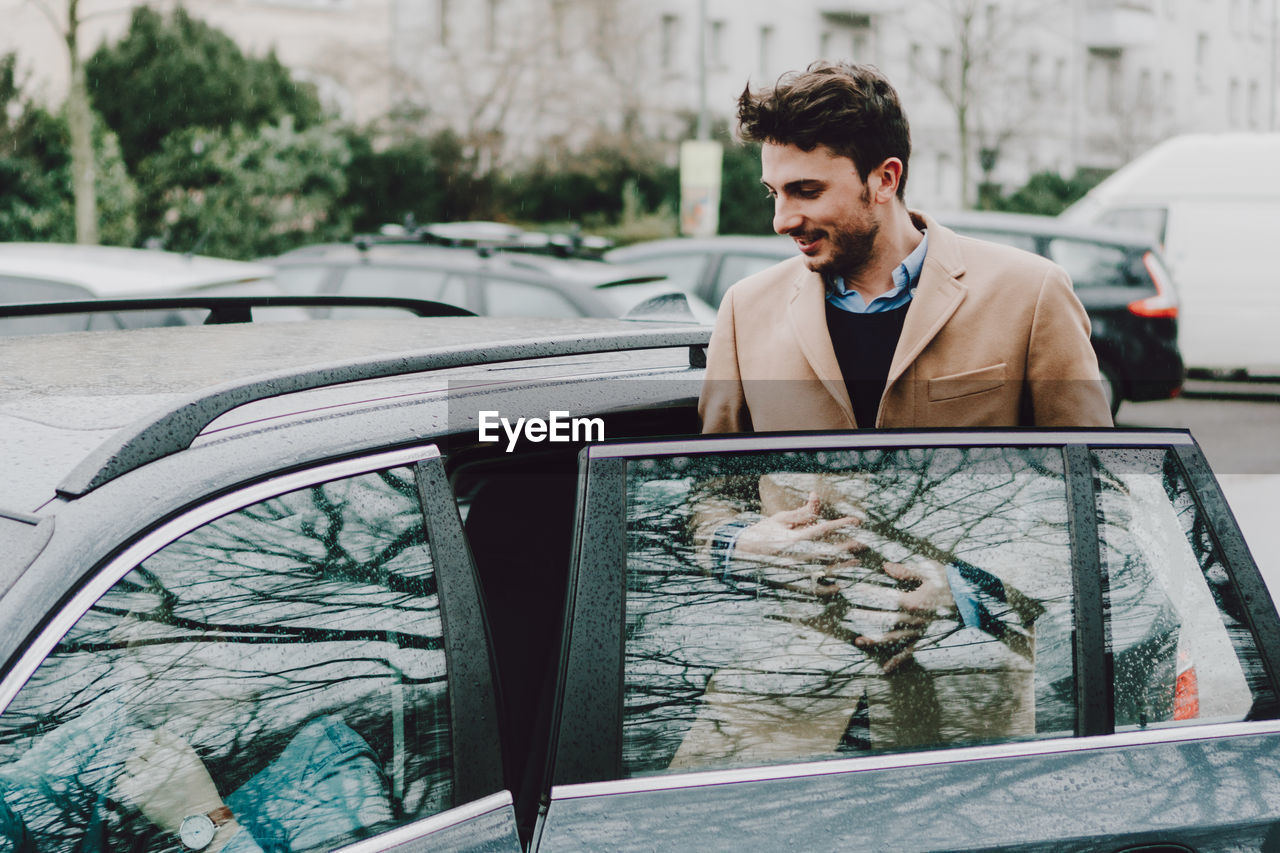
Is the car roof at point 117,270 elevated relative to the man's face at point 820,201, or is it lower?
lower

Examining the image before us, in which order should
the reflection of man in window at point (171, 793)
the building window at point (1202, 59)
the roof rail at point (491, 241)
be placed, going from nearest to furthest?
1. the reflection of man in window at point (171, 793)
2. the roof rail at point (491, 241)
3. the building window at point (1202, 59)

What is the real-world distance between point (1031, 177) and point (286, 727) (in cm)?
3822

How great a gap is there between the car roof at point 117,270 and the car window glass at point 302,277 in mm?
1028

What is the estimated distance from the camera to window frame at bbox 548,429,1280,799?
1.66 metres

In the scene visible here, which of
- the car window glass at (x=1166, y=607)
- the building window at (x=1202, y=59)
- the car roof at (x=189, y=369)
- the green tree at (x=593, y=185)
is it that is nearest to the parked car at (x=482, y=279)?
the car roof at (x=189, y=369)

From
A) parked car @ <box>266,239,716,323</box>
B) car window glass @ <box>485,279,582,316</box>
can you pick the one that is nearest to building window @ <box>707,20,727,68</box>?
parked car @ <box>266,239,716,323</box>

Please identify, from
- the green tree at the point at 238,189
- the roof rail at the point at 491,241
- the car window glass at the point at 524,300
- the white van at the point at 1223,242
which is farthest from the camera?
the green tree at the point at 238,189

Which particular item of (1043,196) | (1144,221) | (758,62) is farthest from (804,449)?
(1043,196)

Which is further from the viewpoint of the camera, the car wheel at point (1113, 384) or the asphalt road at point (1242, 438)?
the car wheel at point (1113, 384)

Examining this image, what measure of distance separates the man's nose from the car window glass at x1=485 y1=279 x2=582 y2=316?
5778mm

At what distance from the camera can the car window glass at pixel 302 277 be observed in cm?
948

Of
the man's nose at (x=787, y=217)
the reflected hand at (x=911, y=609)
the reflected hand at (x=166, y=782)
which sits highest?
the man's nose at (x=787, y=217)

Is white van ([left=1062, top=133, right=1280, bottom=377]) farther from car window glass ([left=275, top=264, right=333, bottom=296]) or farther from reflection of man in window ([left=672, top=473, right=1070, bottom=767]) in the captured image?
reflection of man in window ([left=672, top=473, right=1070, bottom=767])

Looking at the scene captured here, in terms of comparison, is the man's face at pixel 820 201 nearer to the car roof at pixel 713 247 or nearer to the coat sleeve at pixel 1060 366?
the coat sleeve at pixel 1060 366
